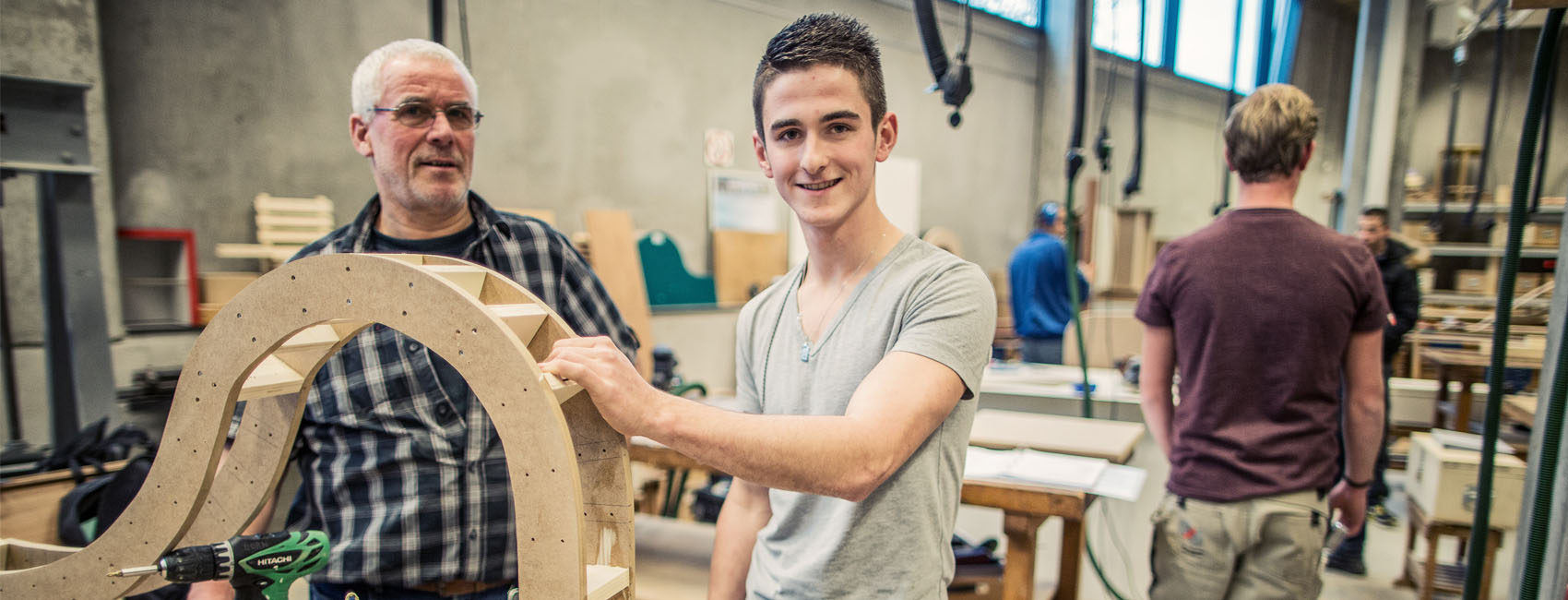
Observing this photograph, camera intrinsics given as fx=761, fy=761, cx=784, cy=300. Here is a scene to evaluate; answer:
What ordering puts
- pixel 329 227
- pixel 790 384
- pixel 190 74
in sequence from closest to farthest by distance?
pixel 790 384, pixel 190 74, pixel 329 227

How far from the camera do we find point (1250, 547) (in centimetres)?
163

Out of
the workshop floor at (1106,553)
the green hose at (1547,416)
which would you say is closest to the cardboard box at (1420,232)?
the workshop floor at (1106,553)

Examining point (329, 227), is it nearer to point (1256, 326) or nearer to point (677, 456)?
point (677, 456)

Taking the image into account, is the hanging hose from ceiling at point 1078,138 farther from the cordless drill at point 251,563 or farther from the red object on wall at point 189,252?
the red object on wall at point 189,252

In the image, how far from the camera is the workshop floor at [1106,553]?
2.36 metres

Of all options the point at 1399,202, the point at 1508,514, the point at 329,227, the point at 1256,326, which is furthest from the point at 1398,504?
the point at 329,227

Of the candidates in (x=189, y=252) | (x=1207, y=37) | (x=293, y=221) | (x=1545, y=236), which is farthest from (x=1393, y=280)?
(x=1207, y=37)

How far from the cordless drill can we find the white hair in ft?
2.78

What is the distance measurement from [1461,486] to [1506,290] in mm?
2653

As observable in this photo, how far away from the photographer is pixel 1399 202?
7258 millimetres

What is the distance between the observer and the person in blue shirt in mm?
5055

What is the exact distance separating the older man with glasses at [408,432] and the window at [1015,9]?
780 cm

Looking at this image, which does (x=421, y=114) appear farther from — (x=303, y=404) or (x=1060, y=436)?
(x=1060, y=436)

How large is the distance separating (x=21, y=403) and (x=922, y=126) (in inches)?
276
